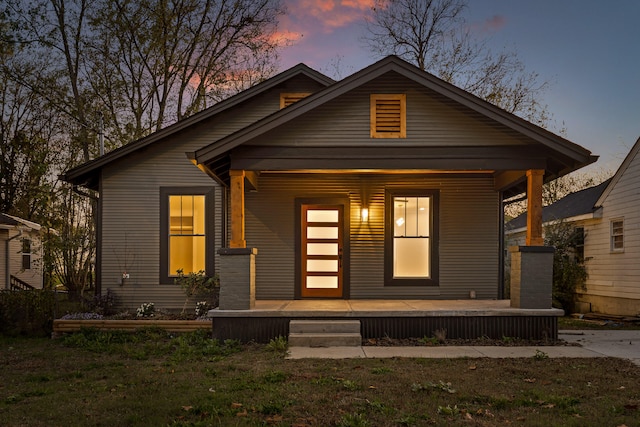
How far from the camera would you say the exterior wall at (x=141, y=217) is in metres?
11.0

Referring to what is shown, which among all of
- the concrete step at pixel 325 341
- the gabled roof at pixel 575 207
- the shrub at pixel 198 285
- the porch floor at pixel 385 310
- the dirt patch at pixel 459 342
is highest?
the gabled roof at pixel 575 207

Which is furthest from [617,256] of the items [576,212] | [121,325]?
[121,325]

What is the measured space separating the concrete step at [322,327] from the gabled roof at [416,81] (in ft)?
10.3

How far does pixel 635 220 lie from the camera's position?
1402 centimetres

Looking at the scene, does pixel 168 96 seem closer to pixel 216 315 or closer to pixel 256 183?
pixel 256 183

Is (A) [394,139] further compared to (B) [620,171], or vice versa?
(B) [620,171]

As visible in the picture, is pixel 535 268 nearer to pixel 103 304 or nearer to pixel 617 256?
pixel 617 256

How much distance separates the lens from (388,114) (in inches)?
356

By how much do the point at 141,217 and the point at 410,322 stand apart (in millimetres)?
6110

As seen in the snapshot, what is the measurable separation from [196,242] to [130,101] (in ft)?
35.3

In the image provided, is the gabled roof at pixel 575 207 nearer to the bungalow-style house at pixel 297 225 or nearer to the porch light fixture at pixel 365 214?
the bungalow-style house at pixel 297 225

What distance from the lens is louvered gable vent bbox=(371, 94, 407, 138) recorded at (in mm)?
9023

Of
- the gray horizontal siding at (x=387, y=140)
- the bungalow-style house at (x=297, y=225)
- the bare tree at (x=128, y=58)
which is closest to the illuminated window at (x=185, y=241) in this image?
the bungalow-style house at (x=297, y=225)

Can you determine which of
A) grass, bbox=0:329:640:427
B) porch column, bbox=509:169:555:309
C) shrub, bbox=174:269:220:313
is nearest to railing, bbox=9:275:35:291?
shrub, bbox=174:269:220:313
